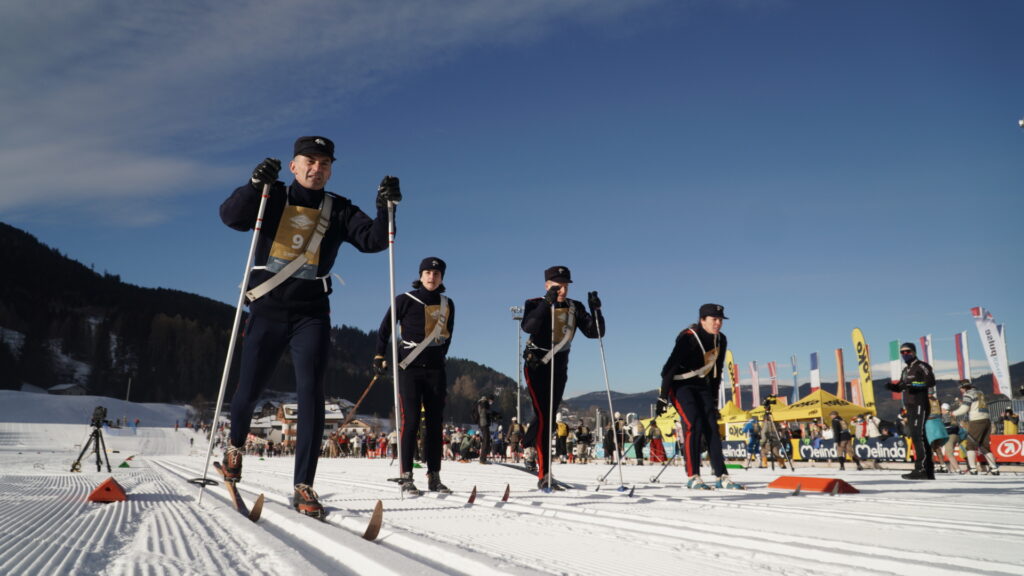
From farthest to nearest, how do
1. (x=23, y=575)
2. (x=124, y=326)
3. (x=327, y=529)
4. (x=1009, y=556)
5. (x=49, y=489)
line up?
(x=124, y=326), (x=49, y=489), (x=327, y=529), (x=1009, y=556), (x=23, y=575)

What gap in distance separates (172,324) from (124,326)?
8.79 m

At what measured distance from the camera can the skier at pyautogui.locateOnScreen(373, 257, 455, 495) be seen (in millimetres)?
5516

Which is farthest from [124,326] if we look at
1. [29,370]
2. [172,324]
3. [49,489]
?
[49,489]

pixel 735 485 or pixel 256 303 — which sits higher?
pixel 256 303

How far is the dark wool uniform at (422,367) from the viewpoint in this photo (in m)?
5.54

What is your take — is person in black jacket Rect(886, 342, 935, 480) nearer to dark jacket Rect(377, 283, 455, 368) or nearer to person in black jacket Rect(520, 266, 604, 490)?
person in black jacket Rect(520, 266, 604, 490)

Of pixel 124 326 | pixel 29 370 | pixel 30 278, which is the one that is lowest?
pixel 29 370

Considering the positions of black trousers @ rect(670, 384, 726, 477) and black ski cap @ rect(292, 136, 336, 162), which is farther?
black trousers @ rect(670, 384, 726, 477)

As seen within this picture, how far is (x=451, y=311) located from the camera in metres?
5.99

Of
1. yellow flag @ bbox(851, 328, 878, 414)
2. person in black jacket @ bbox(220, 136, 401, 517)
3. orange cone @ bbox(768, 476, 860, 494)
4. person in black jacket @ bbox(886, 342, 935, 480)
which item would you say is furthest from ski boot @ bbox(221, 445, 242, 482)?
yellow flag @ bbox(851, 328, 878, 414)

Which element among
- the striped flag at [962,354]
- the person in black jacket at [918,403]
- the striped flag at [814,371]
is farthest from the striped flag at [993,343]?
the person in black jacket at [918,403]

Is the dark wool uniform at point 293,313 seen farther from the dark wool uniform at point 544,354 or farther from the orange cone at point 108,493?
the dark wool uniform at point 544,354

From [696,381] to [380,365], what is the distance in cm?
311

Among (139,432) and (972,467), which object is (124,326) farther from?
(972,467)
